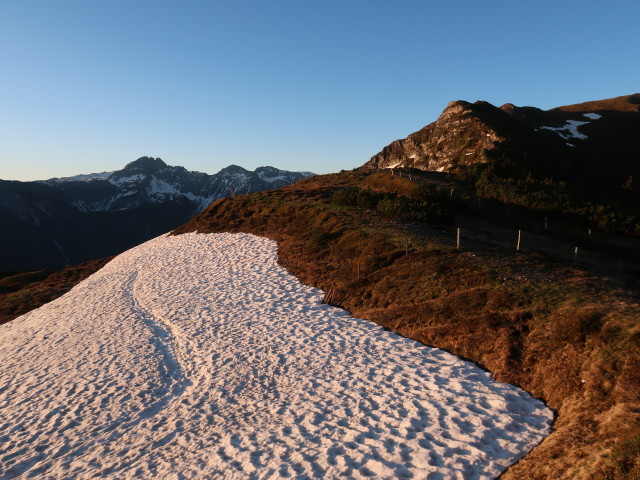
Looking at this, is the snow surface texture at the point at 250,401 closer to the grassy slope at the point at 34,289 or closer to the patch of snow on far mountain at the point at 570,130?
the grassy slope at the point at 34,289

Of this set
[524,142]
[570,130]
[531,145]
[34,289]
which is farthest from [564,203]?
[34,289]

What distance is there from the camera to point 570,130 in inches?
2736

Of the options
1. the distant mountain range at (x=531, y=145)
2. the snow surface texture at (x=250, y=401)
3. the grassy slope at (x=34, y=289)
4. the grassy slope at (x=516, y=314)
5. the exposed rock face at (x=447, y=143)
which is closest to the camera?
the grassy slope at (x=516, y=314)

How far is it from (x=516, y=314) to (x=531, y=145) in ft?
171

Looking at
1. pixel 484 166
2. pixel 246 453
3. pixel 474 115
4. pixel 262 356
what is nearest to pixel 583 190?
pixel 484 166

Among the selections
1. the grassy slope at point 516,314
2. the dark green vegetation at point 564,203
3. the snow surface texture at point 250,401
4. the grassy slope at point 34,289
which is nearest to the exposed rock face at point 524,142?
the dark green vegetation at point 564,203

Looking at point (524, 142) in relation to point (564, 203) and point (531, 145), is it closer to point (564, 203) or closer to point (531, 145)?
point (531, 145)

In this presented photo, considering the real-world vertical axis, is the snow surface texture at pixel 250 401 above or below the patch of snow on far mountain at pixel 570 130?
below

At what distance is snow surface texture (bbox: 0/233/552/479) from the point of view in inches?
356

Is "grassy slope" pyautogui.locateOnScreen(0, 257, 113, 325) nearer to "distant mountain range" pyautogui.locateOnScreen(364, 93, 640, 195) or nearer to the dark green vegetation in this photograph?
the dark green vegetation

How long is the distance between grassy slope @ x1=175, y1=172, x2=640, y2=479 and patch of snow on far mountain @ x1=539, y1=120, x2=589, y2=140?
57401 mm

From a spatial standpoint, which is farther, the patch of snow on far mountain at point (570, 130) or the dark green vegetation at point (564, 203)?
the patch of snow on far mountain at point (570, 130)

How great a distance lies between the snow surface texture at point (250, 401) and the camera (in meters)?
9.04

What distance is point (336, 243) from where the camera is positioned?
26453 millimetres
